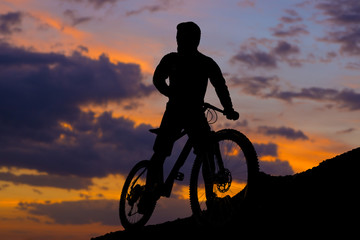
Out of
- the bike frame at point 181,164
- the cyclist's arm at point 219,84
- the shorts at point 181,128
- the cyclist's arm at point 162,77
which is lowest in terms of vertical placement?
the bike frame at point 181,164

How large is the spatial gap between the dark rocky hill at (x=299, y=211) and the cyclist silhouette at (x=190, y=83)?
1245 mm

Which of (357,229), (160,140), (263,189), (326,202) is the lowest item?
(357,229)

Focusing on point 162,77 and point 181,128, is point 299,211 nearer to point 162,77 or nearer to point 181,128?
point 181,128

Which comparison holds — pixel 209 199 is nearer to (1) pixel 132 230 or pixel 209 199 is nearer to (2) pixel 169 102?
(2) pixel 169 102

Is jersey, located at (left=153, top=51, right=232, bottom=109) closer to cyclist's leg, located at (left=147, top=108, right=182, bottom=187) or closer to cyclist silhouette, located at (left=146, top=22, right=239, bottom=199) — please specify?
cyclist silhouette, located at (left=146, top=22, right=239, bottom=199)

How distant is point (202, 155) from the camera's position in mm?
7855

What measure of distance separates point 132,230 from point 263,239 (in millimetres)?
3508

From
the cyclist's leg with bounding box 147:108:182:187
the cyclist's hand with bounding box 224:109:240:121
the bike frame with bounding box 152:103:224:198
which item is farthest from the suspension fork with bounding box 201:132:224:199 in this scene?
the cyclist's leg with bounding box 147:108:182:187

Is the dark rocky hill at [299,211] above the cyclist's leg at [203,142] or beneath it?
beneath

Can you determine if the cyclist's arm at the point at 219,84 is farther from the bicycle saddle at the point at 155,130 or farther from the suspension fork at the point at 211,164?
the bicycle saddle at the point at 155,130

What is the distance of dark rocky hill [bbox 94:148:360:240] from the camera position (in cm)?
721

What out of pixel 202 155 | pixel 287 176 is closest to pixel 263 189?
pixel 287 176

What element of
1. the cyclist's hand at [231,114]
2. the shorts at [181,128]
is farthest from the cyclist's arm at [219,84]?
the shorts at [181,128]

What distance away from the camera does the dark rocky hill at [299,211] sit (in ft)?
23.6
